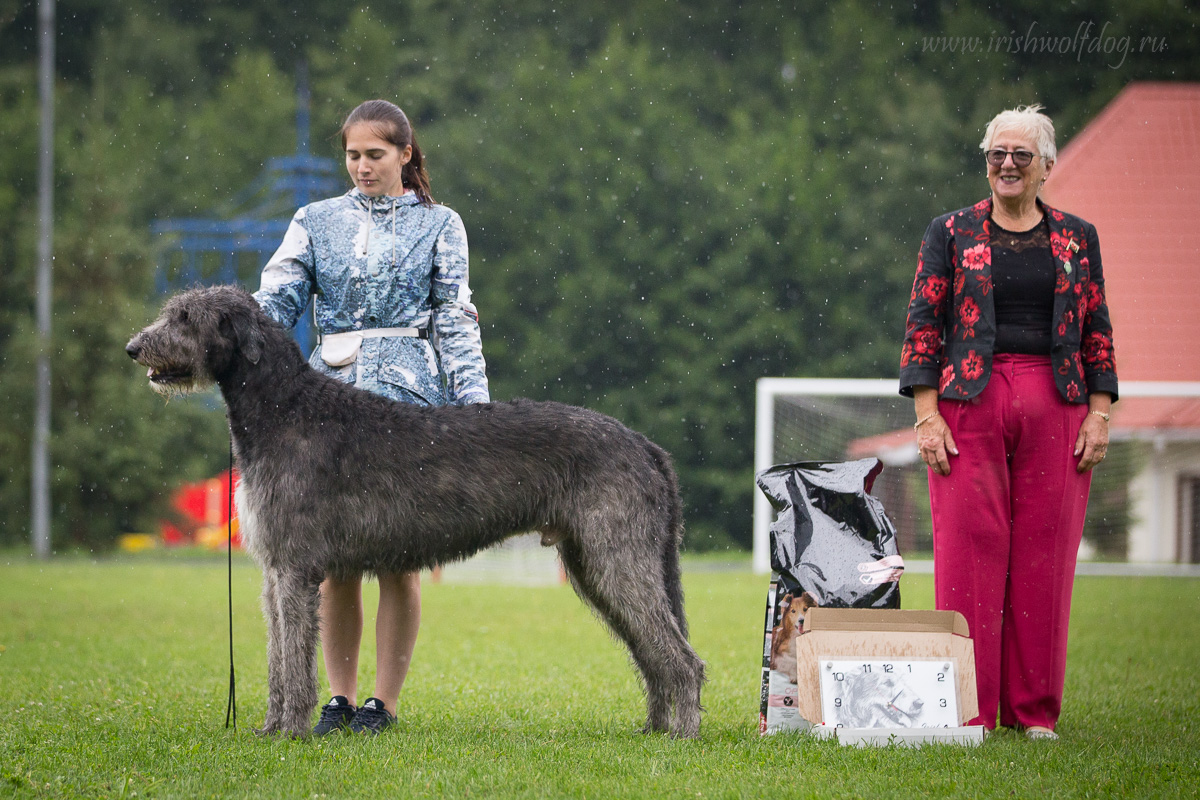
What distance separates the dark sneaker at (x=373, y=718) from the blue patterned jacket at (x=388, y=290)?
122 cm

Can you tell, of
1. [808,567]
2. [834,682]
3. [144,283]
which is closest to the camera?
[834,682]

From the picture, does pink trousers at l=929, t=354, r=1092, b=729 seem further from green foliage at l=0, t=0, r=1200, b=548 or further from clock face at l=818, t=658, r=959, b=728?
green foliage at l=0, t=0, r=1200, b=548

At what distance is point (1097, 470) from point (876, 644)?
497 inches

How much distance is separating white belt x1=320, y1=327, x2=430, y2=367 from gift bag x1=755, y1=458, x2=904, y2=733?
1.62 m

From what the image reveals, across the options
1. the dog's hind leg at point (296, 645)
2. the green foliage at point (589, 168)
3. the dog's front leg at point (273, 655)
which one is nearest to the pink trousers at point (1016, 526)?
the dog's hind leg at point (296, 645)

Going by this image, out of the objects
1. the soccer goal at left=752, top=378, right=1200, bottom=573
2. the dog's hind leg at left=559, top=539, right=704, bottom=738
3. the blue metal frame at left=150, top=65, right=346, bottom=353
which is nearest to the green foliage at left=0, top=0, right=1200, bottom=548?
the blue metal frame at left=150, top=65, right=346, bottom=353

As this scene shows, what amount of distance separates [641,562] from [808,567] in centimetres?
68

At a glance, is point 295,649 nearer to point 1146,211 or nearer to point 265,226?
point 265,226

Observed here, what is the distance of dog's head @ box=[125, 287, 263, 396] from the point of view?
14.6 feet

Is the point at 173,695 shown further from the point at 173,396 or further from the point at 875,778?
the point at 875,778

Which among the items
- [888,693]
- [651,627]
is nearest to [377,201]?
[651,627]

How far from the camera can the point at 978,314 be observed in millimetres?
4762

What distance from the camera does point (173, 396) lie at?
15.0 feet

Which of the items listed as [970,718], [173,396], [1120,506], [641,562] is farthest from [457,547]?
[1120,506]
